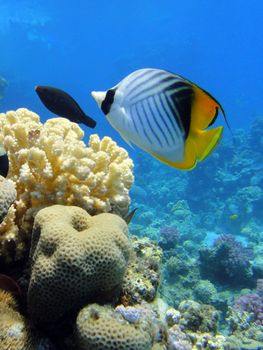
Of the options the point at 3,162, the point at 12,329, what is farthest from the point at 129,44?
the point at 12,329

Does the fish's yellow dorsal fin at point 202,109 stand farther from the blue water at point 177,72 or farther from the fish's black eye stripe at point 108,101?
the blue water at point 177,72

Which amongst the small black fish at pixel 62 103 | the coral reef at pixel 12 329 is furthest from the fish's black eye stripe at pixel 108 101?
the small black fish at pixel 62 103

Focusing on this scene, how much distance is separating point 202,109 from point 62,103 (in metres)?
2.21

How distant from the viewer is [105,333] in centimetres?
194

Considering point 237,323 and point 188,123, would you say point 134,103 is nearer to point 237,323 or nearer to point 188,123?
point 188,123

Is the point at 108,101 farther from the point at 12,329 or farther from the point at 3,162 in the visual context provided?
the point at 12,329

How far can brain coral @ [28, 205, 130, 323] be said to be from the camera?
79.5 inches

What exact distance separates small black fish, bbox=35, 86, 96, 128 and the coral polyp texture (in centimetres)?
16

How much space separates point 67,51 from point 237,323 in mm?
115870

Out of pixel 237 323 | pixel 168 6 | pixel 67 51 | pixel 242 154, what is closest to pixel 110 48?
pixel 67 51

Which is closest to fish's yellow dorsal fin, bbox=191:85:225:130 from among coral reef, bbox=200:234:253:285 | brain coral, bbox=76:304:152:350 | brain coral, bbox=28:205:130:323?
brain coral, bbox=28:205:130:323

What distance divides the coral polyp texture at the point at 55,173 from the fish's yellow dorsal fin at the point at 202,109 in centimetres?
159

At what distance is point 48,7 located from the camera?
244ft

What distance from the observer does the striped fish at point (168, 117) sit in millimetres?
1312
